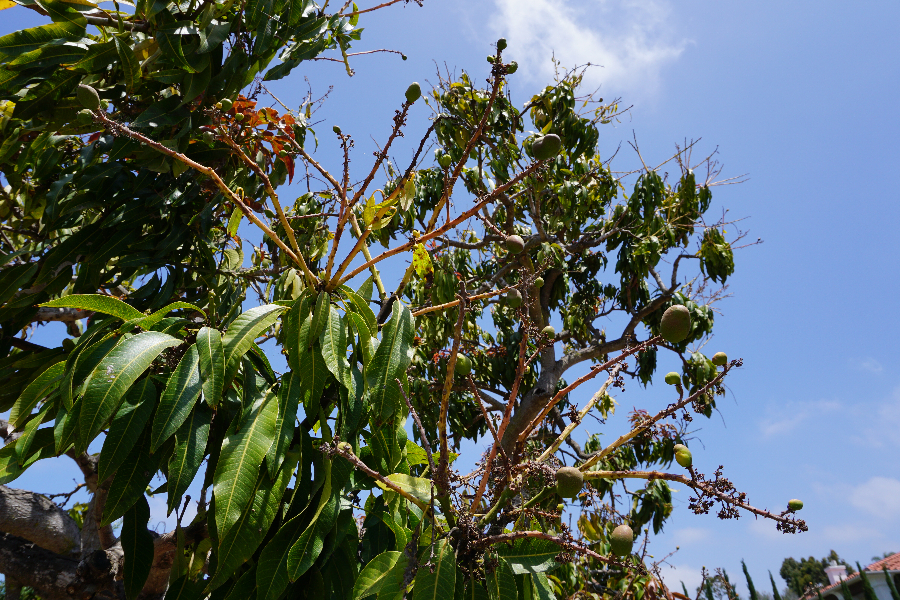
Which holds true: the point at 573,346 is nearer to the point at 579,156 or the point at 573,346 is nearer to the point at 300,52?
the point at 579,156

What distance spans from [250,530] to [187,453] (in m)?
0.21

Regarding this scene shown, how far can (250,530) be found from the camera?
121 centimetres

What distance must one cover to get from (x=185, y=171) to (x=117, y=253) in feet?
1.34

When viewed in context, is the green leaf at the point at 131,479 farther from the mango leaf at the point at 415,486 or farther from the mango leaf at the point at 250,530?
the mango leaf at the point at 415,486

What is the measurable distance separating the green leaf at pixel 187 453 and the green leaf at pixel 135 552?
21cm

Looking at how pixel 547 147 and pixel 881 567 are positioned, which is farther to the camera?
pixel 881 567

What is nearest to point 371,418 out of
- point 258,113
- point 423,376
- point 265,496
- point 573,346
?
point 265,496

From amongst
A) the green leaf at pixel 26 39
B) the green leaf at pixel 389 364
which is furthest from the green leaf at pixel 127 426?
the green leaf at pixel 26 39

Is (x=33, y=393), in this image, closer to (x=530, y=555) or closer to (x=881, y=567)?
(x=530, y=555)

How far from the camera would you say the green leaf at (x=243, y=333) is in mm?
1316

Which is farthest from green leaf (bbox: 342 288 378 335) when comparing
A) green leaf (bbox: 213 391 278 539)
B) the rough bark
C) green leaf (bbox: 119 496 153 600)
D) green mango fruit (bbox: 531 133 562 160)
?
the rough bark

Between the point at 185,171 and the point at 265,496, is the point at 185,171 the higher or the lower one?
the higher one

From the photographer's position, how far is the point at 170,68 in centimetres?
230

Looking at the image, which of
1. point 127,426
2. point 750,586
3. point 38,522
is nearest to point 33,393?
point 127,426
